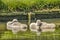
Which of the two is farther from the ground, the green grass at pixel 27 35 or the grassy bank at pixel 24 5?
the grassy bank at pixel 24 5

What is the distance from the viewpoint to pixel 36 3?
3459 mm

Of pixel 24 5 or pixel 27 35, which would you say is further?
pixel 24 5

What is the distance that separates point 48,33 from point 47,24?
11 cm

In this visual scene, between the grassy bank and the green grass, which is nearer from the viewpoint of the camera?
the green grass

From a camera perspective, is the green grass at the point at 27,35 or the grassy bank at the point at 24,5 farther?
the grassy bank at the point at 24,5

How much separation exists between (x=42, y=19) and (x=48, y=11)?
122 mm

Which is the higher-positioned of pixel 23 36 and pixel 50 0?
pixel 50 0

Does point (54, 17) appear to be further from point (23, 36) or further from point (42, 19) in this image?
point (23, 36)

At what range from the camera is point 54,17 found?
3451 mm

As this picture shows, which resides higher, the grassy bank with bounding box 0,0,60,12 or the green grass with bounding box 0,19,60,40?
the grassy bank with bounding box 0,0,60,12

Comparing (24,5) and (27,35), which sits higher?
(24,5)

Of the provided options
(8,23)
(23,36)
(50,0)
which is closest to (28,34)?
(23,36)

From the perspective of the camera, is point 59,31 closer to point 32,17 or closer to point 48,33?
point 48,33

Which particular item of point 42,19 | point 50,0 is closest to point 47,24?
point 42,19
